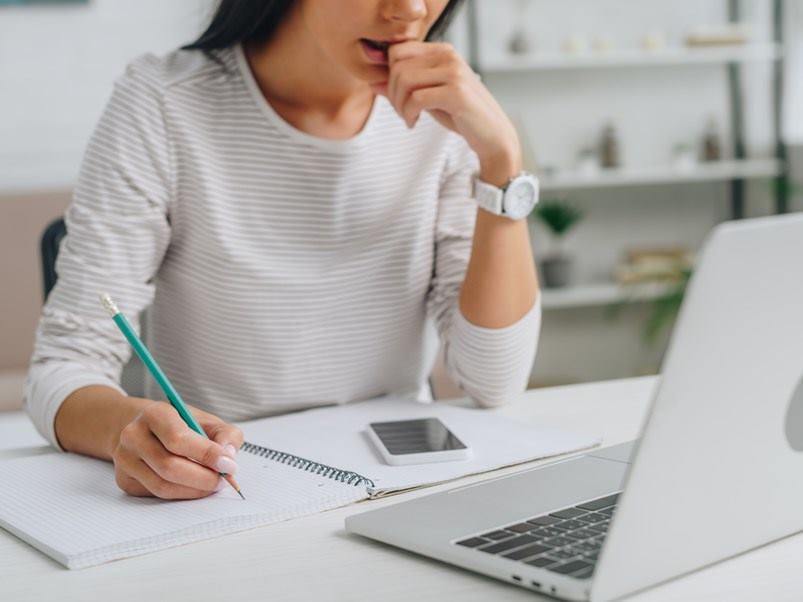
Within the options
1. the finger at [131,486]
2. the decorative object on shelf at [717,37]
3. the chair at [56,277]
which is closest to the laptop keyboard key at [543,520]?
the finger at [131,486]

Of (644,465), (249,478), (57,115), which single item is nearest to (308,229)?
(249,478)

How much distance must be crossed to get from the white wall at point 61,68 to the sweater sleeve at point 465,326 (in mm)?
1989

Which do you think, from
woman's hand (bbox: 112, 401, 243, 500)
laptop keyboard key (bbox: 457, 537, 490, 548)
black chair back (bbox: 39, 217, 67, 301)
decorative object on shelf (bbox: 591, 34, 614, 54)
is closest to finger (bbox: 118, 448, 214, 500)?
woman's hand (bbox: 112, 401, 243, 500)

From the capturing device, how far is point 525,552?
66 cm

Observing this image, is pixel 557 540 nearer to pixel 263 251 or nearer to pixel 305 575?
pixel 305 575

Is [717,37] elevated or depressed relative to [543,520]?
elevated

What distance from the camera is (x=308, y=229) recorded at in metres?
1.29

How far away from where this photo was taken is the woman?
3.85 feet

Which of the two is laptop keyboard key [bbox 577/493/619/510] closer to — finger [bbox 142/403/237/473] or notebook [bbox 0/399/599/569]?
notebook [bbox 0/399/599/569]

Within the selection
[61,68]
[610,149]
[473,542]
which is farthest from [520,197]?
[610,149]

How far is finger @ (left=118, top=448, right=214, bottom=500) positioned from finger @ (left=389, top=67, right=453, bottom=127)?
1.68ft

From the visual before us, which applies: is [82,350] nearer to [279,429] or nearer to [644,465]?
[279,429]

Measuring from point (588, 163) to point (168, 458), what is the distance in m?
2.98

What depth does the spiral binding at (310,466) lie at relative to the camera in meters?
0.87
